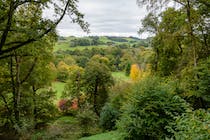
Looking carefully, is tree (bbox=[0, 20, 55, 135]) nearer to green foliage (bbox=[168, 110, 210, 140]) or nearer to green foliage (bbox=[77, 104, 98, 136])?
green foliage (bbox=[77, 104, 98, 136])

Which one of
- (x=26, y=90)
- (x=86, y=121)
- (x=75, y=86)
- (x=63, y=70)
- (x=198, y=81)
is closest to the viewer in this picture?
(x=198, y=81)

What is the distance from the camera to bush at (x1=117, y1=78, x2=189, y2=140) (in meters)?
10.1

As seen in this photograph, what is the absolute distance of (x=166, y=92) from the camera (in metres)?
10.6

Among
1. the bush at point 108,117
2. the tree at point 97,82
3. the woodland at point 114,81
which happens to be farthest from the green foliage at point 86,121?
the tree at point 97,82

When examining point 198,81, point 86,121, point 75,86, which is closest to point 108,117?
point 86,121

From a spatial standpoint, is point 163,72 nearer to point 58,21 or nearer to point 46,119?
point 46,119

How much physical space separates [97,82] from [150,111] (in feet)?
69.3

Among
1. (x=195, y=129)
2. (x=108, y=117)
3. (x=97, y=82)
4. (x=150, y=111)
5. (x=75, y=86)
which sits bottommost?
(x=108, y=117)

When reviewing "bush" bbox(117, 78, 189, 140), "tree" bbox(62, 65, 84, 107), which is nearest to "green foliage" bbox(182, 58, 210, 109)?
"bush" bbox(117, 78, 189, 140)

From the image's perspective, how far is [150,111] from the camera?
1027 cm

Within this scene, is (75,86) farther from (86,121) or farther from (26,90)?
(26,90)

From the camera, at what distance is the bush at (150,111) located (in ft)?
33.1

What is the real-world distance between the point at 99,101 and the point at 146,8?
21583 mm

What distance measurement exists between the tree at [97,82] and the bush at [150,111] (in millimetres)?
19641
